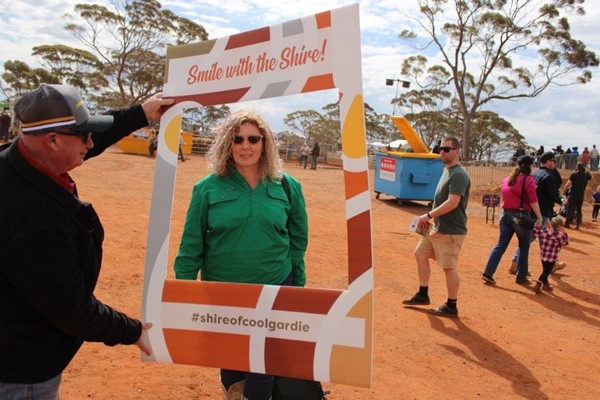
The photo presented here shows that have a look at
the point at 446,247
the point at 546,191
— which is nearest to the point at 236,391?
the point at 446,247

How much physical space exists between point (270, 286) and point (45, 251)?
975mm

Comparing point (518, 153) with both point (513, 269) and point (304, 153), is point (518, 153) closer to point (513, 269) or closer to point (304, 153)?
point (513, 269)

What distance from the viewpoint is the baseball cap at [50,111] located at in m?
1.73

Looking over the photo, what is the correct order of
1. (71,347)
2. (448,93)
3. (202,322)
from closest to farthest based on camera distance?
(71,347) → (202,322) → (448,93)

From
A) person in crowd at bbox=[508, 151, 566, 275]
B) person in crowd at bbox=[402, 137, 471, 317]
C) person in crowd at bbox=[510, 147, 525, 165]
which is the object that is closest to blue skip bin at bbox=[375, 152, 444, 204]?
person in crowd at bbox=[510, 147, 525, 165]

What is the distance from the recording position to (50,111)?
1735 millimetres

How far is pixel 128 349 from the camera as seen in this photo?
169 inches

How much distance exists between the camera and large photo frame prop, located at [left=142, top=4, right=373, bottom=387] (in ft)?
7.04

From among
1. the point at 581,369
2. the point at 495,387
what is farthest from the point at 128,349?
the point at 581,369

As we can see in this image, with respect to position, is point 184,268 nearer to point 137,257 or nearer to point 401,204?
point 137,257

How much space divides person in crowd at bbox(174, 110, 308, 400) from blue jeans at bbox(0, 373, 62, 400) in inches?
32.0

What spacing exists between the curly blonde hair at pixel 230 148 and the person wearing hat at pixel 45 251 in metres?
0.79

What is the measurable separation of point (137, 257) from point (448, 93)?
43.1 metres

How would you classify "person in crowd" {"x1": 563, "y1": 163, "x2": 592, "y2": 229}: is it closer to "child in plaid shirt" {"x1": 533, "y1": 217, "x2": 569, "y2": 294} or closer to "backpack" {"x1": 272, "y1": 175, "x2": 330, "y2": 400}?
"child in plaid shirt" {"x1": 533, "y1": 217, "x2": 569, "y2": 294}
